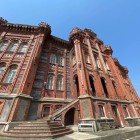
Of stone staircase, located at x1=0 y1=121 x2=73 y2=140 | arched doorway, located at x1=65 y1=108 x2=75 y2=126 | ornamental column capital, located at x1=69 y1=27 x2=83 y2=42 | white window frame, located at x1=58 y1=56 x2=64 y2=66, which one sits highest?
ornamental column capital, located at x1=69 y1=27 x2=83 y2=42

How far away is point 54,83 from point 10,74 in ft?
18.4

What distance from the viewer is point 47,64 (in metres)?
16.4

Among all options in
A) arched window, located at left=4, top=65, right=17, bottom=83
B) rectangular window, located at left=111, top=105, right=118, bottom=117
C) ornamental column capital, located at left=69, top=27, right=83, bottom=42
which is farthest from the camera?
ornamental column capital, located at left=69, top=27, right=83, bottom=42

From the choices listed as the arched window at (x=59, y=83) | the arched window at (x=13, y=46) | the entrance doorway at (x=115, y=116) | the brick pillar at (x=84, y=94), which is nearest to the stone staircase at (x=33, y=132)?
the brick pillar at (x=84, y=94)

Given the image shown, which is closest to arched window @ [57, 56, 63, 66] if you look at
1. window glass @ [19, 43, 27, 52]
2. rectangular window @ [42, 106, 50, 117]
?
window glass @ [19, 43, 27, 52]

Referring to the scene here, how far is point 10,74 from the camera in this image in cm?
1295

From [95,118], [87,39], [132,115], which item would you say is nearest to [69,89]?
[95,118]

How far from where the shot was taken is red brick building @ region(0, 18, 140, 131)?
1077 centimetres

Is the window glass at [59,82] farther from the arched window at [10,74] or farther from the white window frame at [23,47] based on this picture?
the white window frame at [23,47]

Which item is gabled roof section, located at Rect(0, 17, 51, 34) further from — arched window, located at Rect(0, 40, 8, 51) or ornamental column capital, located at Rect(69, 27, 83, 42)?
ornamental column capital, located at Rect(69, 27, 83, 42)

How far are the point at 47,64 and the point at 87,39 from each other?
9.48 metres

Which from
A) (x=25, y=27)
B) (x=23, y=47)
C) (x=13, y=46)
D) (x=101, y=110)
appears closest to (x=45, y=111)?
(x=101, y=110)

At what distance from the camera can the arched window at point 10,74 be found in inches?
485

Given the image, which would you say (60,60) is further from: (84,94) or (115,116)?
(115,116)
